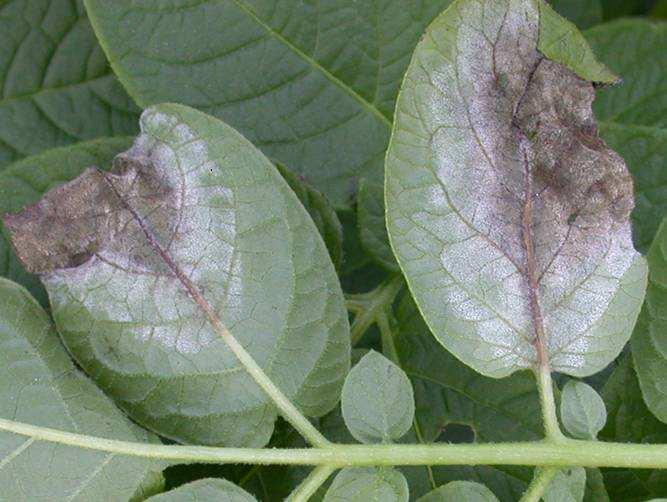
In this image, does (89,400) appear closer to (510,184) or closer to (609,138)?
(510,184)

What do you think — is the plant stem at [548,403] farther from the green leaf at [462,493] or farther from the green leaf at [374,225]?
the green leaf at [374,225]

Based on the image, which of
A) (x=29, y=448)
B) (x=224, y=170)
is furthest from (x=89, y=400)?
(x=224, y=170)

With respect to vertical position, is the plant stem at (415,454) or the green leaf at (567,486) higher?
the plant stem at (415,454)

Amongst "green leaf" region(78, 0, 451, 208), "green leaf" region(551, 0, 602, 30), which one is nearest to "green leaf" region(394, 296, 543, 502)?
"green leaf" region(78, 0, 451, 208)

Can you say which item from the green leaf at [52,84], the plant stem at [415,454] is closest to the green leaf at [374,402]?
the plant stem at [415,454]

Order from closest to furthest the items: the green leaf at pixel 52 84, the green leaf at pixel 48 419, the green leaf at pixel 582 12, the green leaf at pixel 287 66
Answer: the green leaf at pixel 48 419, the green leaf at pixel 287 66, the green leaf at pixel 52 84, the green leaf at pixel 582 12

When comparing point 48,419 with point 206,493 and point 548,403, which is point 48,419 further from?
point 548,403
